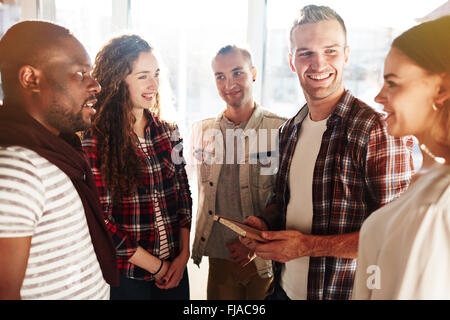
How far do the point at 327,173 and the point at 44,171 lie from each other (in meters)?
0.74

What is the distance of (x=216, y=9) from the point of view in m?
1.99

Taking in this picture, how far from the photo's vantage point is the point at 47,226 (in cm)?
71

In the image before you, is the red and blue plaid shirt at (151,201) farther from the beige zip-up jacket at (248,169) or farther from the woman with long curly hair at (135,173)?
the beige zip-up jacket at (248,169)

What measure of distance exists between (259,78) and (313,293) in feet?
4.22

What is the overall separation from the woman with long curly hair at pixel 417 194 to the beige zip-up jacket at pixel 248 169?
0.84m

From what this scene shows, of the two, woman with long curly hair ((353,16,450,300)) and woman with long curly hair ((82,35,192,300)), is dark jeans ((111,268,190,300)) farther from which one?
woman with long curly hair ((353,16,450,300))

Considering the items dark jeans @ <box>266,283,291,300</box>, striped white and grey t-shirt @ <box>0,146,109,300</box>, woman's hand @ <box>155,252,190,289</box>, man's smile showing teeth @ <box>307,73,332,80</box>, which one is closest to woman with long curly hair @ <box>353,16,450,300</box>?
man's smile showing teeth @ <box>307,73,332,80</box>

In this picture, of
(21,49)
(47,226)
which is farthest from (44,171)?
(21,49)

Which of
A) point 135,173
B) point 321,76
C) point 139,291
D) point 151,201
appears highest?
point 321,76

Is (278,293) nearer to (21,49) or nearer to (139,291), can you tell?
(139,291)

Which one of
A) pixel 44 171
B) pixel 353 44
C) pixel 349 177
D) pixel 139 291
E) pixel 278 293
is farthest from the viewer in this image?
pixel 353 44

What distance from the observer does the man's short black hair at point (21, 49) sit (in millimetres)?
735

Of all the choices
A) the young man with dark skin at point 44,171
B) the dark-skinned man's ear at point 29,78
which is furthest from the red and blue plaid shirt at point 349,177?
the dark-skinned man's ear at point 29,78
